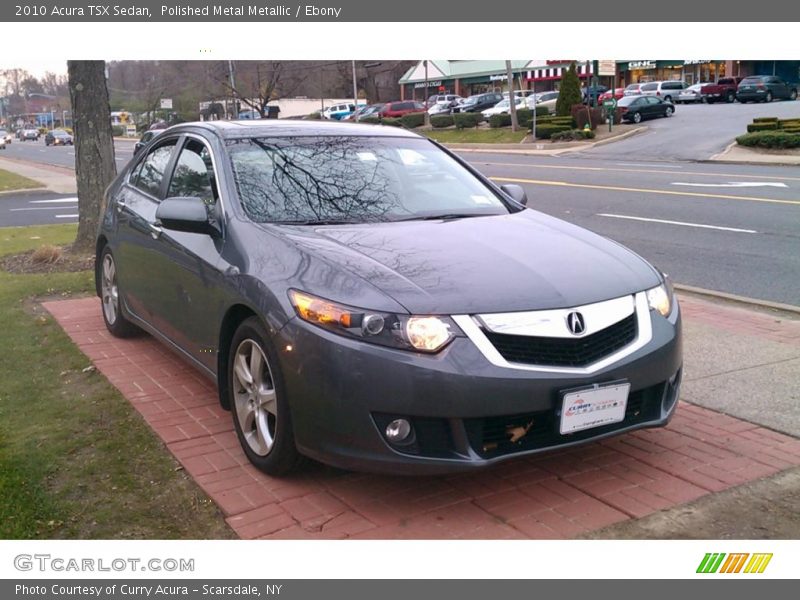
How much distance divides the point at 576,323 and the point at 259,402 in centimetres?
147

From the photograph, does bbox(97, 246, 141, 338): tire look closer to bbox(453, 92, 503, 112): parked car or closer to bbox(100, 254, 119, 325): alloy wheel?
bbox(100, 254, 119, 325): alloy wheel

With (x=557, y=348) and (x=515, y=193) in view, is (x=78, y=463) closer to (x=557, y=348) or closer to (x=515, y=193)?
(x=557, y=348)

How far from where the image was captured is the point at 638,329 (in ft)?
12.1

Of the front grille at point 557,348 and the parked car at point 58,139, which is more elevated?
the parked car at point 58,139

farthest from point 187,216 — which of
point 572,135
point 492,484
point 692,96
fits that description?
point 692,96

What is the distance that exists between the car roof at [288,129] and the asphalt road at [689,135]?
22655mm

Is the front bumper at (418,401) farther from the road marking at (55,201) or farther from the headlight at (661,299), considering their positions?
the road marking at (55,201)

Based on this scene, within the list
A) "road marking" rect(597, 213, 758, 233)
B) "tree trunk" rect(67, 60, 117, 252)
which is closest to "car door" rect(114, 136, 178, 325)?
"tree trunk" rect(67, 60, 117, 252)

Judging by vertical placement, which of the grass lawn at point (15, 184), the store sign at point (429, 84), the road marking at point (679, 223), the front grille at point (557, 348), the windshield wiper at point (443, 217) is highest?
the store sign at point (429, 84)

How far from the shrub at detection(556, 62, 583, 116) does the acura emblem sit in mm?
36401

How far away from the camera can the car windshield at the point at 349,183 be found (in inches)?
172

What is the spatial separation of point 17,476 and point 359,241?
6.27ft

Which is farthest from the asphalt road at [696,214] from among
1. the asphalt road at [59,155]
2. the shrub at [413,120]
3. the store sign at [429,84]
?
the store sign at [429,84]

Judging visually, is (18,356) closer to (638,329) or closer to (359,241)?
(359,241)
